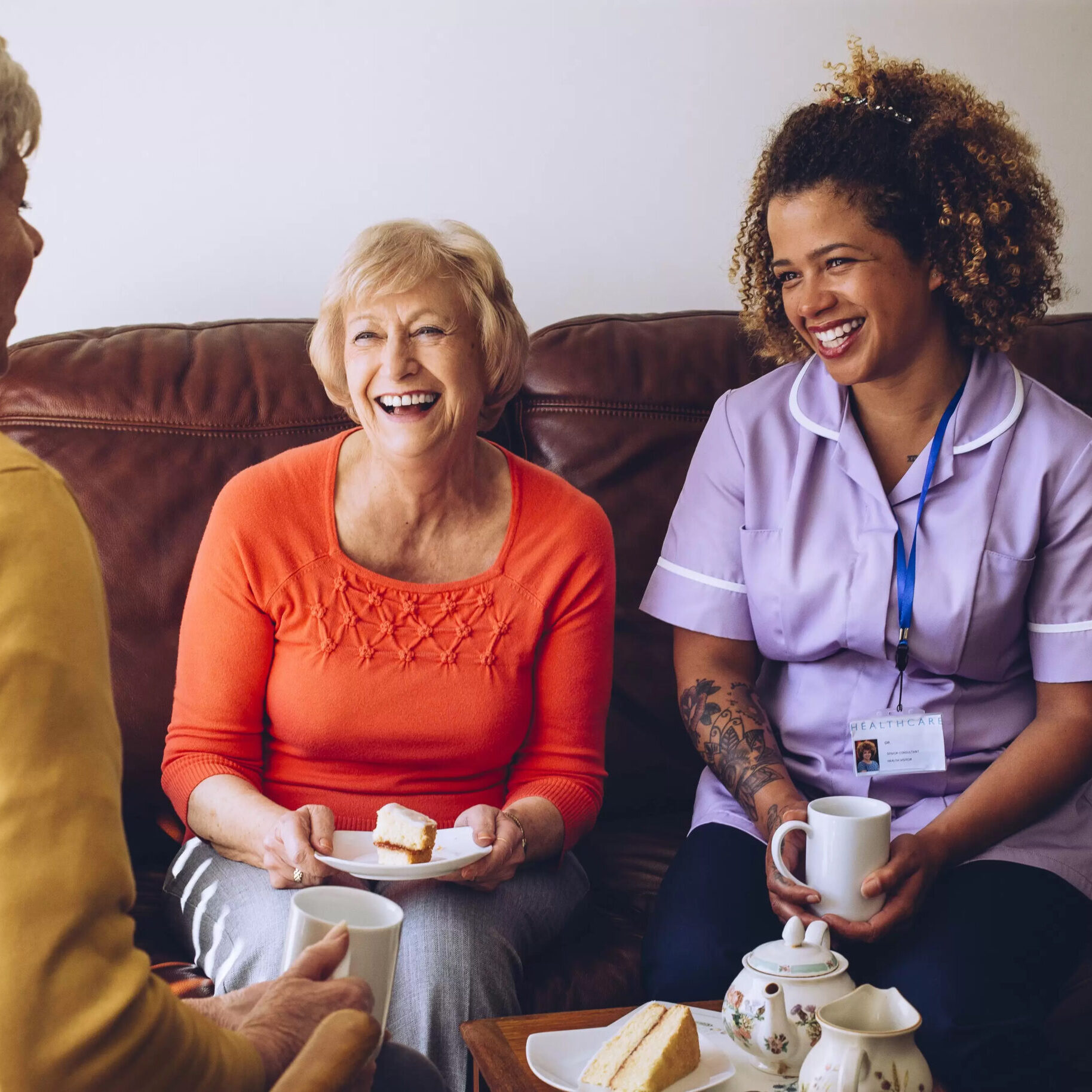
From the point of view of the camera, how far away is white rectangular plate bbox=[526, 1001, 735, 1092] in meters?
1.10

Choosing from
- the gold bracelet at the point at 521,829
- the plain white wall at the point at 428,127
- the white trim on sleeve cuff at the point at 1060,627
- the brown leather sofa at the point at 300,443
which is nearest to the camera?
the gold bracelet at the point at 521,829

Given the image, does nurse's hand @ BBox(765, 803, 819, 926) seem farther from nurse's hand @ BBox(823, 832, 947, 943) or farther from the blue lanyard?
the blue lanyard

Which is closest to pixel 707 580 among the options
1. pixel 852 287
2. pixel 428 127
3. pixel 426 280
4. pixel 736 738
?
pixel 736 738

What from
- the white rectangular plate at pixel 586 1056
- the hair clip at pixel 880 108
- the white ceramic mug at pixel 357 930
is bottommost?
the white rectangular plate at pixel 586 1056

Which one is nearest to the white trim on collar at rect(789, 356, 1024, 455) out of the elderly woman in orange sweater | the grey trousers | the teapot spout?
the elderly woman in orange sweater

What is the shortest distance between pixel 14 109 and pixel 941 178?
1232 mm

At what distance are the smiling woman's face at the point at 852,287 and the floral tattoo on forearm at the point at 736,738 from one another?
0.48m

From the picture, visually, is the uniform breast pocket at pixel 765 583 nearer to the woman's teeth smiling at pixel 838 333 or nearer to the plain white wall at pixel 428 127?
the woman's teeth smiling at pixel 838 333

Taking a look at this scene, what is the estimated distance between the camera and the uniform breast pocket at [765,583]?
5.62 ft

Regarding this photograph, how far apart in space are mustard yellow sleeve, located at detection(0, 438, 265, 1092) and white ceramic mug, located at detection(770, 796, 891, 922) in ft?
2.56

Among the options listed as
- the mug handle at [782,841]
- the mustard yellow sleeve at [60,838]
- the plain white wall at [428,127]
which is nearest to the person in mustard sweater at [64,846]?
the mustard yellow sleeve at [60,838]

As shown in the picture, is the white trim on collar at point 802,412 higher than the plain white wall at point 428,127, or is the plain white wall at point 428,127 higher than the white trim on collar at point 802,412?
the plain white wall at point 428,127

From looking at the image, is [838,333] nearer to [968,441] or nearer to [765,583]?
[968,441]

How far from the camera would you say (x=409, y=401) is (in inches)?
64.2
